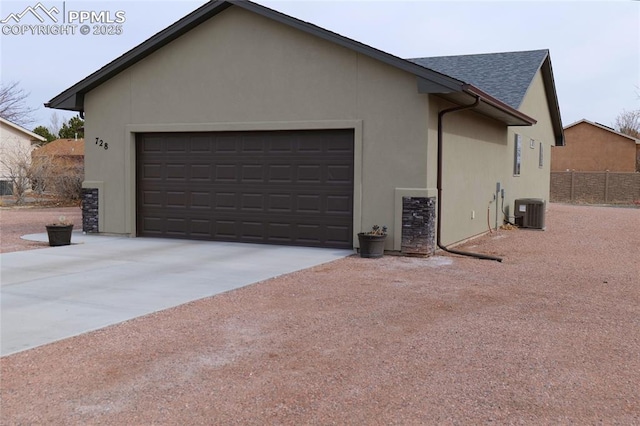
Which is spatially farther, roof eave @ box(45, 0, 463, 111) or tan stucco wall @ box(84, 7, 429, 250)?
tan stucco wall @ box(84, 7, 429, 250)

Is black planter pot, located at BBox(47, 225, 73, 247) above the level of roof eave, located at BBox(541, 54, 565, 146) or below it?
below

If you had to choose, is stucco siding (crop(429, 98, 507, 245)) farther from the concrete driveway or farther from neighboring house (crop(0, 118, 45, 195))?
neighboring house (crop(0, 118, 45, 195))

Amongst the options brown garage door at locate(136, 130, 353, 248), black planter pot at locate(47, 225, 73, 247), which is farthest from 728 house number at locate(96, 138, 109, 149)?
black planter pot at locate(47, 225, 73, 247)

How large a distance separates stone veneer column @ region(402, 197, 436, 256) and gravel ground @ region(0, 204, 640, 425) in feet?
8.37

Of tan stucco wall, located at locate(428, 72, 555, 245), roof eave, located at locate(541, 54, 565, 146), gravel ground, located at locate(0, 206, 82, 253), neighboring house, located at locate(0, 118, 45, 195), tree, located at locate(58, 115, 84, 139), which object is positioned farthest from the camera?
tree, located at locate(58, 115, 84, 139)

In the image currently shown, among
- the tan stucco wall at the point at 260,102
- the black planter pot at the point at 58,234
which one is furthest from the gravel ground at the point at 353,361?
the black planter pot at the point at 58,234

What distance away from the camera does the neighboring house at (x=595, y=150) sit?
41031mm

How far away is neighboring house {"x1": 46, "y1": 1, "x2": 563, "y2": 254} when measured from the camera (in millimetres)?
11867

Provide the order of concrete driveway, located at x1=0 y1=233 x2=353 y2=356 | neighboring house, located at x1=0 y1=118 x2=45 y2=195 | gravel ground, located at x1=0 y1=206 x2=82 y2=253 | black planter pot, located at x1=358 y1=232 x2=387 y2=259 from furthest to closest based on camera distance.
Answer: neighboring house, located at x1=0 y1=118 x2=45 y2=195 → gravel ground, located at x1=0 y1=206 x2=82 y2=253 → black planter pot, located at x1=358 y1=232 x2=387 y2=259 → concrete driveway, located at x1=0 y1=233 x2=353 y2=356

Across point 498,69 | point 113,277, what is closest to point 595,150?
point 498,69

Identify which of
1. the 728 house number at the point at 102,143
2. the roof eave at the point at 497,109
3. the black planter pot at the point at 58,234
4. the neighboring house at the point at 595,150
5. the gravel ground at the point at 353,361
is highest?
the neighboring house at the point at 595,150

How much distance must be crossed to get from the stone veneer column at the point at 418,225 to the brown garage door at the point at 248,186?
3.87 ft

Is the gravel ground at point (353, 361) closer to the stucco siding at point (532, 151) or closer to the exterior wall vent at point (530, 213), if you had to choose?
the exterior wall vent at point (530, 213)

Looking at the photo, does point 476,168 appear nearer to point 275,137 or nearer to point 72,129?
point 275,137
